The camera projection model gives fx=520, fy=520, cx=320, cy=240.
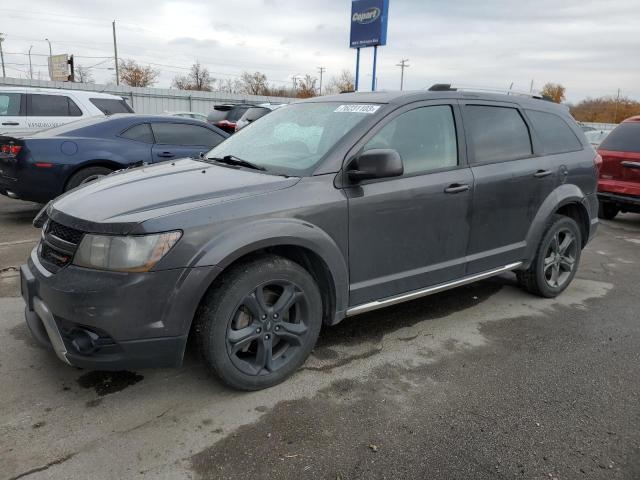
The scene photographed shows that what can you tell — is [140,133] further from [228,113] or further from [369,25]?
[369,25]

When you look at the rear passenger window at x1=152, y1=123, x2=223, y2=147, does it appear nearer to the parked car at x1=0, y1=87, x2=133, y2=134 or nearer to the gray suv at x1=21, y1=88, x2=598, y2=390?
the parked car at x1=0, y1=87, x2=133, y2=134

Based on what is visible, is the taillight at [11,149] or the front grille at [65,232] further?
the taillight at [11,149]

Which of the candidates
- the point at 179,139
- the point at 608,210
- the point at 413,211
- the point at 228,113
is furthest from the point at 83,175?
the point at 228,113

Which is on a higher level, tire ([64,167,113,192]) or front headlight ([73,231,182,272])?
front headlight ([73,231,182,272])

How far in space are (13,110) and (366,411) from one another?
33.1ft

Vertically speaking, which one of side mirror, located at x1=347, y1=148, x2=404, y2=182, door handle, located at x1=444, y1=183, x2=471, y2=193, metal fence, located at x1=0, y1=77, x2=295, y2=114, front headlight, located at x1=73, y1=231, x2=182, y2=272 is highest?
metal fence, located at x1=0, y1=77, x2=295, y2=114

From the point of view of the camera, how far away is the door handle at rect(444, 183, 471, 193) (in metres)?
3.62

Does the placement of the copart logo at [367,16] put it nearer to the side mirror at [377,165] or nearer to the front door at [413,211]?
the front door at [413,211]

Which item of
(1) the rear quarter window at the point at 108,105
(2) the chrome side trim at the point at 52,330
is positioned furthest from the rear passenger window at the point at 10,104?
(2) the chrome side trim at the point at 52,330

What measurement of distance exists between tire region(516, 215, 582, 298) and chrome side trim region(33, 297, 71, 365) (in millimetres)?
3683

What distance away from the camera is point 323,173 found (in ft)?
10.2

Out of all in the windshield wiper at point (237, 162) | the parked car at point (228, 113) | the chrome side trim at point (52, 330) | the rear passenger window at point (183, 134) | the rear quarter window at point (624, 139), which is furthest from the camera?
the parked car at point (228, 113)

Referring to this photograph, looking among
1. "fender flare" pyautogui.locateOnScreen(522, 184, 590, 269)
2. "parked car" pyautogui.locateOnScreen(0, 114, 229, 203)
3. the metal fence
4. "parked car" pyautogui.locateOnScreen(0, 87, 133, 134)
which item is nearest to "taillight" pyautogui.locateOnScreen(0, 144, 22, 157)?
"parked car" pyautogui.locateOnScreen(0, 114, 229, 203)

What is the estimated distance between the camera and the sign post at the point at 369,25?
21.6m
